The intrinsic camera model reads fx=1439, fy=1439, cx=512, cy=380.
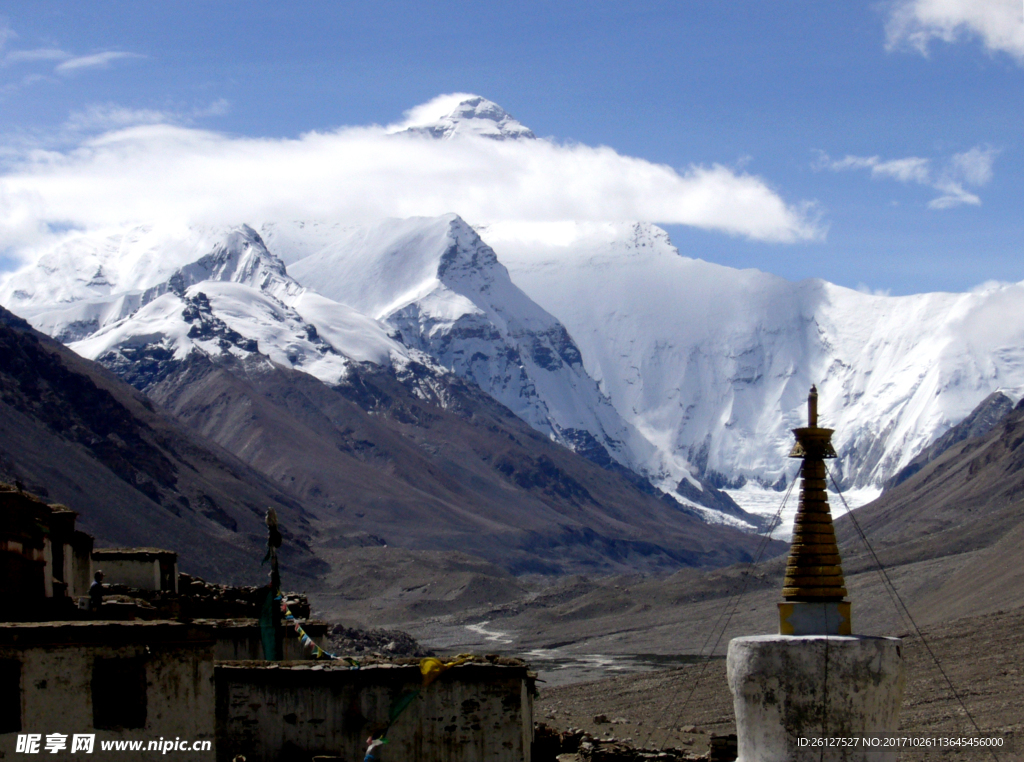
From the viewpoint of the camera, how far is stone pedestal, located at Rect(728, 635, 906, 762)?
12.5 metres

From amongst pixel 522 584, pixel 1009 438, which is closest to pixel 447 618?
pixel 522 584

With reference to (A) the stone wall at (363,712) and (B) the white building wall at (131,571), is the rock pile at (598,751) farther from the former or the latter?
(B) the white building wall at (131,571)

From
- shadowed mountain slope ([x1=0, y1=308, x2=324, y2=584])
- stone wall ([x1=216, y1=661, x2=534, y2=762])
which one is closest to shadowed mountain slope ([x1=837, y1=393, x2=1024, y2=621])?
shadowed mountain slope ([x1=0, y1=308, x2=324, y2=584])

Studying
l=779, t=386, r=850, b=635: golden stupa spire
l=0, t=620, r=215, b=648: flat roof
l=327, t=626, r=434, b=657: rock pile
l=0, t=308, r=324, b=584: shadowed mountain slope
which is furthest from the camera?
l=0, t=308, r=324, b=584: shadowed mountain slope

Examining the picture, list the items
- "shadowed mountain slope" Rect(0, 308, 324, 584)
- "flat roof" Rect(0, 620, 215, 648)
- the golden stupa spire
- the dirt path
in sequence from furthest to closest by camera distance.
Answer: "shadowed mountain slope" Rect(0, 308, 324, 584), the dirt path, "flat roof" Rect(0, 620, 215, 648), the golden stupa spire

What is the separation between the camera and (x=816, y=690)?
12.5m

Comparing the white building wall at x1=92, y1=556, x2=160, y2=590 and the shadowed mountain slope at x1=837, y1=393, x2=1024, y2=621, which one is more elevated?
the shadowed mountain slope at x1=837, y1=393, x2=1024, y2=621

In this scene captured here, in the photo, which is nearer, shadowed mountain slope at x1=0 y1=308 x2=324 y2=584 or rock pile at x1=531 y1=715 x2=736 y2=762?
rock pile at x1=531 y1=715 x2=736 y2=762

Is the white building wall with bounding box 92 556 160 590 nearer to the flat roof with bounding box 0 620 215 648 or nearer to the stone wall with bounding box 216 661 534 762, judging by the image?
the stone wall with bounding box 216 661 534 762

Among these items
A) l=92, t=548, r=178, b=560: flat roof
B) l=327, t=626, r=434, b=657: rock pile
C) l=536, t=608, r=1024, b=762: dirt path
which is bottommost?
l=536, t=608, r=1024, b=762: dirt path

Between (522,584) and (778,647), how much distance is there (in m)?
136

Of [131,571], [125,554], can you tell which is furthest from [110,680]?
[131,571]

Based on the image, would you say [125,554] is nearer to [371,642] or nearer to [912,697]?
[912,697]

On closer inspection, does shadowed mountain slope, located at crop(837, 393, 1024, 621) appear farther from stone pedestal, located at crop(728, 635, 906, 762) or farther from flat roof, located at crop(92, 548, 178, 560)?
stone pedestal, located at crop(728, 635, 906, 762)
